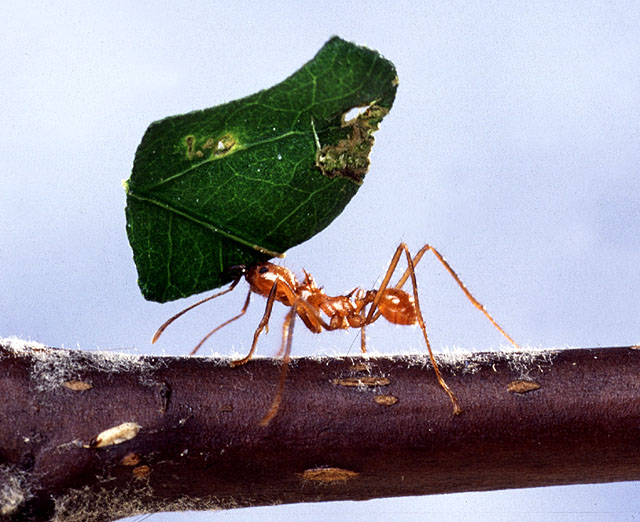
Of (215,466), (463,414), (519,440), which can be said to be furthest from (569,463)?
(215,466)

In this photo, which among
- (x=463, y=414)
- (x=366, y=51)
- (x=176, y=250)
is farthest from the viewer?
(x=176, y=250)

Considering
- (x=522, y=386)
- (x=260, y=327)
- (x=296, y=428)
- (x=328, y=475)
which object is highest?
(x=260, y=327)

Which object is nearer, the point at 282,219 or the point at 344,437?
the point at 344,437

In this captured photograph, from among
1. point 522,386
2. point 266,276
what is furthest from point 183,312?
point 522,386

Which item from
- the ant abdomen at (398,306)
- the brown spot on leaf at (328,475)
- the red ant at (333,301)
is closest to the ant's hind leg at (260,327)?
the red ant at (333,301)

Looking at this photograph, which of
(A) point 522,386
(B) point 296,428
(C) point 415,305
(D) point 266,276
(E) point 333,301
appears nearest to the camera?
(B) point 296,428

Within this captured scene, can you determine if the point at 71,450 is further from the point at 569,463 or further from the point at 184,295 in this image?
the point at 569,463

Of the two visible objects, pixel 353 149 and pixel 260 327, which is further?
pixel 260 327

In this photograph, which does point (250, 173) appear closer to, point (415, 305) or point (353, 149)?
point (353, 149)
